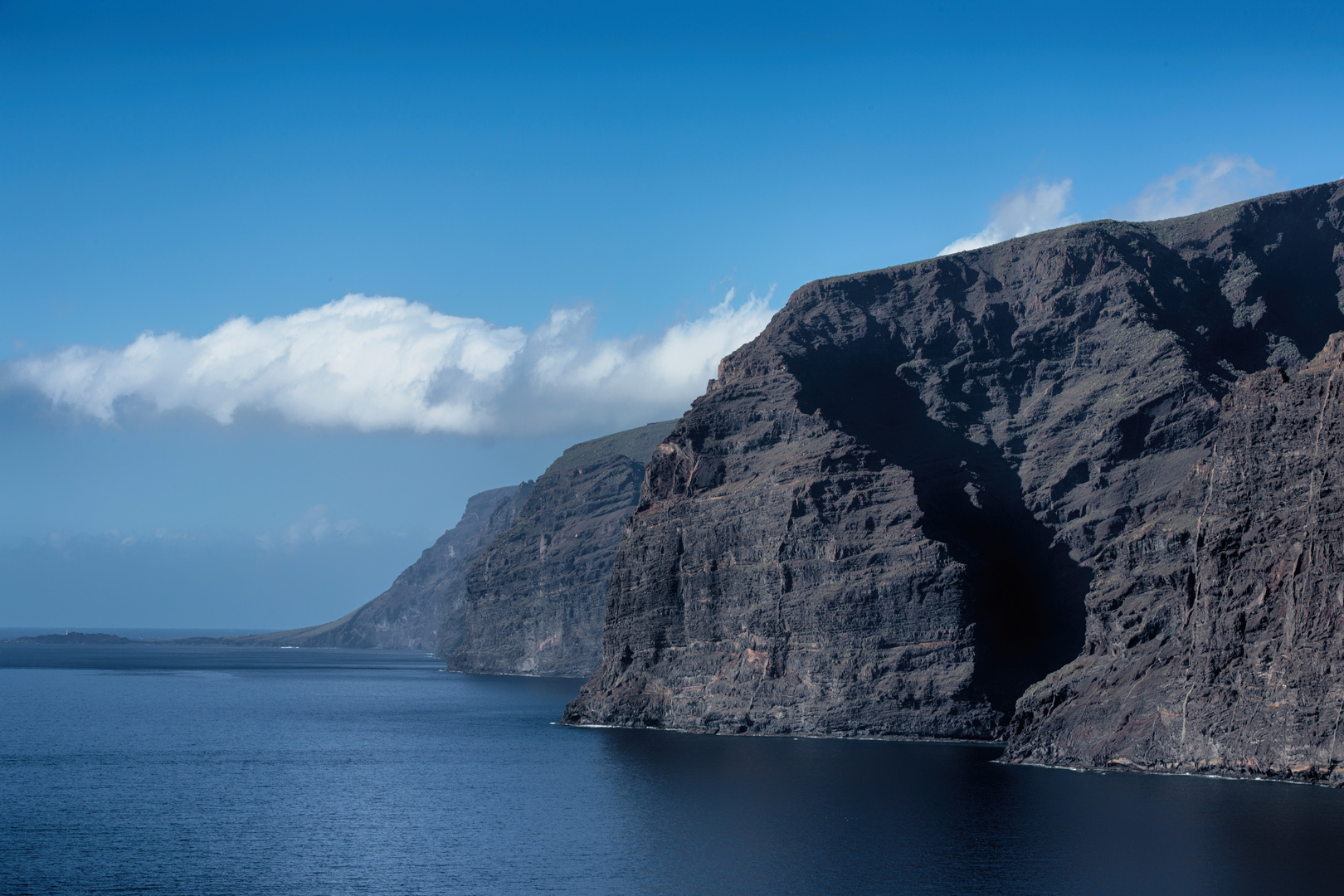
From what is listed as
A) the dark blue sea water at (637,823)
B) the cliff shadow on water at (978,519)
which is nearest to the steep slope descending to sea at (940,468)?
the cliff shadow on water at (978,519)

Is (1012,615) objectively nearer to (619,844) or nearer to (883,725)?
(883,725)

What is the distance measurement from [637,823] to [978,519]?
6766 cm

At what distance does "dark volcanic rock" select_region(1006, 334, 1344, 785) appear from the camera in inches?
3361

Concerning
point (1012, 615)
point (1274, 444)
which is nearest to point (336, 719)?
point (1012, 615)

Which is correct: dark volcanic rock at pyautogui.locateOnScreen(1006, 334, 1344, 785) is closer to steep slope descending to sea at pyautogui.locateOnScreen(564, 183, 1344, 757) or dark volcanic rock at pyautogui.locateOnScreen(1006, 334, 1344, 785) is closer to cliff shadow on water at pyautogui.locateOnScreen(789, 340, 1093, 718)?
steep slope descending to sea at pyautogui.locateOnScreen(564, 183, 1344, 757)

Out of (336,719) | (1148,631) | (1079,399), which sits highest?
(1079,399)

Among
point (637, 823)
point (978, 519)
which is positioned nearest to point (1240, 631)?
point (637, 823)

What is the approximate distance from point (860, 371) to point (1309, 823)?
325 feet

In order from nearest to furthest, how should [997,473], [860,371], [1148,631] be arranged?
[1148,631] → [997,473] → [860,371]

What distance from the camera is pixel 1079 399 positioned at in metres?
154

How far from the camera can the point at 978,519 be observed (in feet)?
450

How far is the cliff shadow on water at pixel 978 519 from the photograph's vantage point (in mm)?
122812

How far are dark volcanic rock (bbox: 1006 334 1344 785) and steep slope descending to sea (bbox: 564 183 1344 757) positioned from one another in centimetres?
417

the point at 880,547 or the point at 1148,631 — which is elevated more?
the point at 880,547
